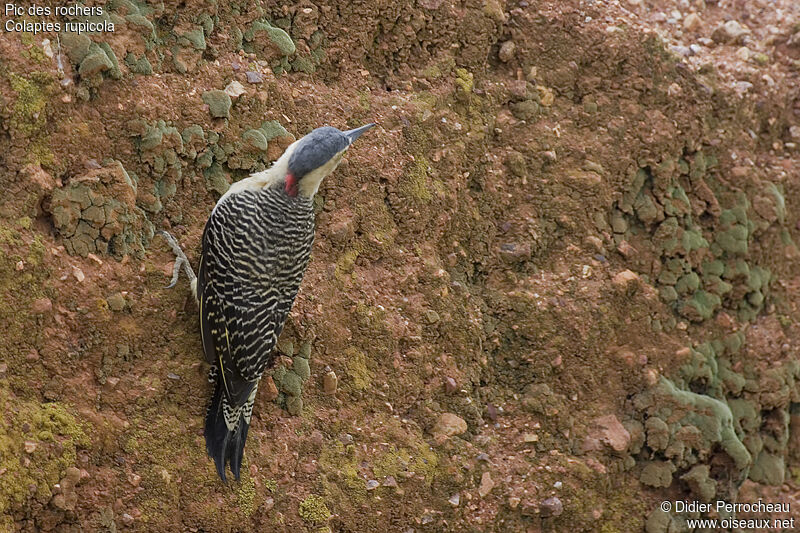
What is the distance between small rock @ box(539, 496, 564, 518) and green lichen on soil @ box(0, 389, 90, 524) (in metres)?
2.58

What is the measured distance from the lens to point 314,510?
179 inches

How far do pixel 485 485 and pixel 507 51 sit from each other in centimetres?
282

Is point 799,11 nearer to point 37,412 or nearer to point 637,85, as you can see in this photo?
point 637,85

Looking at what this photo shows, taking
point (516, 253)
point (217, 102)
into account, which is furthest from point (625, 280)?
point (217, 102)

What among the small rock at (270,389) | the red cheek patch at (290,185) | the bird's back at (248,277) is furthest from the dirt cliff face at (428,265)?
the red cheek patch at (290,185)

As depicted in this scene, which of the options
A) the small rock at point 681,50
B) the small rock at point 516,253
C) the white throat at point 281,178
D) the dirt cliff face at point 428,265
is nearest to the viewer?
the dirt cliff face at point 428,265

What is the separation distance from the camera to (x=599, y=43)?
20.1 ft

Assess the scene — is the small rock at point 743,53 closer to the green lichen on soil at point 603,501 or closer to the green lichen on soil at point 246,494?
the green lichen on soil at point 603,501

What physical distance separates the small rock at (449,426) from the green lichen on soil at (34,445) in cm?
199

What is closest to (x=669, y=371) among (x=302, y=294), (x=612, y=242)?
(x=612, y=242)

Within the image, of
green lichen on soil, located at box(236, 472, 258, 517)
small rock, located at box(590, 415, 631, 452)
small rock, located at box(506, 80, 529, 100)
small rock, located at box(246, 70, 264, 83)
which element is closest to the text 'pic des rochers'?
small rock, located at box(246, 70, 264, 83)

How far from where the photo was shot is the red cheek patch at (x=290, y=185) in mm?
4527

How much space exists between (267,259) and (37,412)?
4.06ft

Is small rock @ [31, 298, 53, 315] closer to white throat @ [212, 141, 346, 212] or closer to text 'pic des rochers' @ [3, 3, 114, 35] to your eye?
white throat @ [212, 141, 346, 212]
